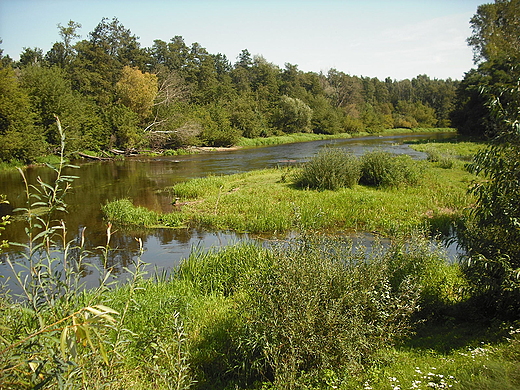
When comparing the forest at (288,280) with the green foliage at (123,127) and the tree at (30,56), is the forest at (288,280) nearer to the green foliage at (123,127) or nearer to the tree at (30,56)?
the green foliage at (123,127)

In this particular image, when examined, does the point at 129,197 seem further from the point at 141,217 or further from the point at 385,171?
the point at 385,171

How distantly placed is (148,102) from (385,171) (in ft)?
116

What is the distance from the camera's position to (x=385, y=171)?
59.3 feet

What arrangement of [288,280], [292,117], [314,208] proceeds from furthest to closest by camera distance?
1. [292,117]
2. [314,208]
3. [288,280]

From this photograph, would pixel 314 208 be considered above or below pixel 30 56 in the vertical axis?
below

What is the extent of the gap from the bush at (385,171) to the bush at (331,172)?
0.68 m

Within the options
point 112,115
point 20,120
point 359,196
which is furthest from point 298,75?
point 359,196

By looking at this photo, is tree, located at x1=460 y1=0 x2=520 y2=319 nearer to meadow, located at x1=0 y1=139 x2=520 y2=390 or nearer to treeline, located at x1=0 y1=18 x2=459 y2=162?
meadow, located at x1=0 y1=139 x2=520 y2=390

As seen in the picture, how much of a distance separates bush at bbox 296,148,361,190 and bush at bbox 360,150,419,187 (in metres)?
0.68

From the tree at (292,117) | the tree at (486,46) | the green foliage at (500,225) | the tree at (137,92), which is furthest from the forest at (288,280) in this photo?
the tree at (292,117)

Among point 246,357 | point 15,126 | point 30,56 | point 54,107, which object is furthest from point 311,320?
point 30,56

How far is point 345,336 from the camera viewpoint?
4.70 m

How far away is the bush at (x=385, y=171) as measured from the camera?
708 inches

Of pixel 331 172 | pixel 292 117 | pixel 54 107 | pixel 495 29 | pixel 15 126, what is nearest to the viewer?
pixel 331 172
